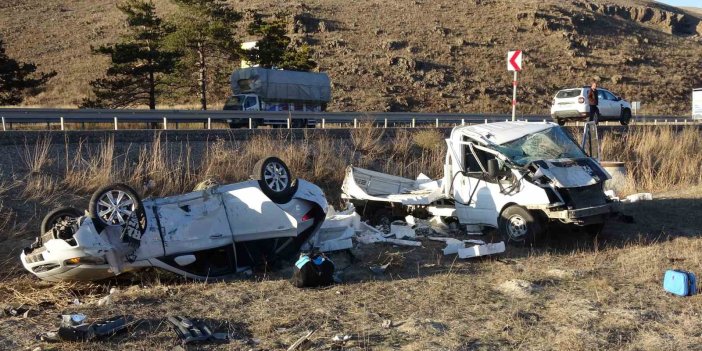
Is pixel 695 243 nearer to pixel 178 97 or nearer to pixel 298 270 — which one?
pixel 298 270

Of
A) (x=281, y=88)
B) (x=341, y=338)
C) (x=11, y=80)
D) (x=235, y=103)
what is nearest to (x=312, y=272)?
(x=341, y=338)

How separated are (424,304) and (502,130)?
4381mm

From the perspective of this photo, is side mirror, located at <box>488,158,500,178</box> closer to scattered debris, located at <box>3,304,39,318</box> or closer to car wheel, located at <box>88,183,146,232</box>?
car wheel, located at <box>88,183,146,232</box>

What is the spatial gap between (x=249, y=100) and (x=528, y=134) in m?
19.3

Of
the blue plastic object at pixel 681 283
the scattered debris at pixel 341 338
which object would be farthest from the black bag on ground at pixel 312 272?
the blue plastic object at pixel 681 283

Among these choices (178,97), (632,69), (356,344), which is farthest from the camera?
(632,69)

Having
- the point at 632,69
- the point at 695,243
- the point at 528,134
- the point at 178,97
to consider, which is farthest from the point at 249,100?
the point at 632,69

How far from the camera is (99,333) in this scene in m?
5.48

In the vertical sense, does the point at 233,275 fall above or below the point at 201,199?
below

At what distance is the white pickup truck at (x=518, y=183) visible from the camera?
8906 mm

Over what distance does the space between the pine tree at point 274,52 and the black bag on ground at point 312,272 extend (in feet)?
108

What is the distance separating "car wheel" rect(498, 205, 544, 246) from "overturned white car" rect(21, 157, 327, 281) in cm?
275

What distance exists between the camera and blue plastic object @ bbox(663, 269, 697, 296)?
6629 mm

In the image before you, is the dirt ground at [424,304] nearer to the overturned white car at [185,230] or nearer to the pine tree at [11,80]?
the overturned white car at [185,230]
